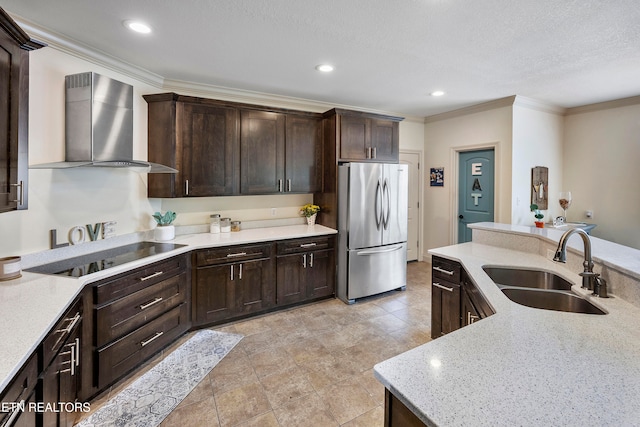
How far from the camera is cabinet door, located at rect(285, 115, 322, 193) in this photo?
3.71m

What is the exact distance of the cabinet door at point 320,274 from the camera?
356cm

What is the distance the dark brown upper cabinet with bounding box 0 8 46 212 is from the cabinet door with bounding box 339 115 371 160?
2.83 metres

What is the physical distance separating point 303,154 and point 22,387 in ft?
10.4

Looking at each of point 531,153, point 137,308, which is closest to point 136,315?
point 137,308

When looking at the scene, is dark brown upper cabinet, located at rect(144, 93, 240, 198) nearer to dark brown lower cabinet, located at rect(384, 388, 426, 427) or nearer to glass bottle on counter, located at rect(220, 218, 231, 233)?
glass bottle on counter, located at rect(220, 218, 231, 233)

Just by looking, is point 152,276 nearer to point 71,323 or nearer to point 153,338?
point 153,338

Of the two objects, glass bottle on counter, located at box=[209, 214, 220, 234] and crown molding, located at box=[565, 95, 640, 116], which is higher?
crown molding, located at box=[565, 95, 640, 116]

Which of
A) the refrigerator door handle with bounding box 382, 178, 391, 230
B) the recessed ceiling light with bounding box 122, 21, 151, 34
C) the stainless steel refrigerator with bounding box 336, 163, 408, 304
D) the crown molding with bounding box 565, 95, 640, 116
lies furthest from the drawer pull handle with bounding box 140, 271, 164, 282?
the crown molding with bounding box 565, 95, 640, 116

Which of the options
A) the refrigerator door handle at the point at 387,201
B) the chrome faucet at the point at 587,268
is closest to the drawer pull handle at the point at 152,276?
the refrigerator door handle at the point at 387,201

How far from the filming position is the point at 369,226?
372cm

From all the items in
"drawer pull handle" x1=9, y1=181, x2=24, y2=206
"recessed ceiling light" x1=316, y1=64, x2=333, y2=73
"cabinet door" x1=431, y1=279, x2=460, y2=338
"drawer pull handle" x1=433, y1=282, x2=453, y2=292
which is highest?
"recessed ceiling light" x1=316, y1=64, x2=333, y2=73

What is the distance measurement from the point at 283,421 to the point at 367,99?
3883mm

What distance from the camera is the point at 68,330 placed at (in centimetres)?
163

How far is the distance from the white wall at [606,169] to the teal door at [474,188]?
147 centimetres
